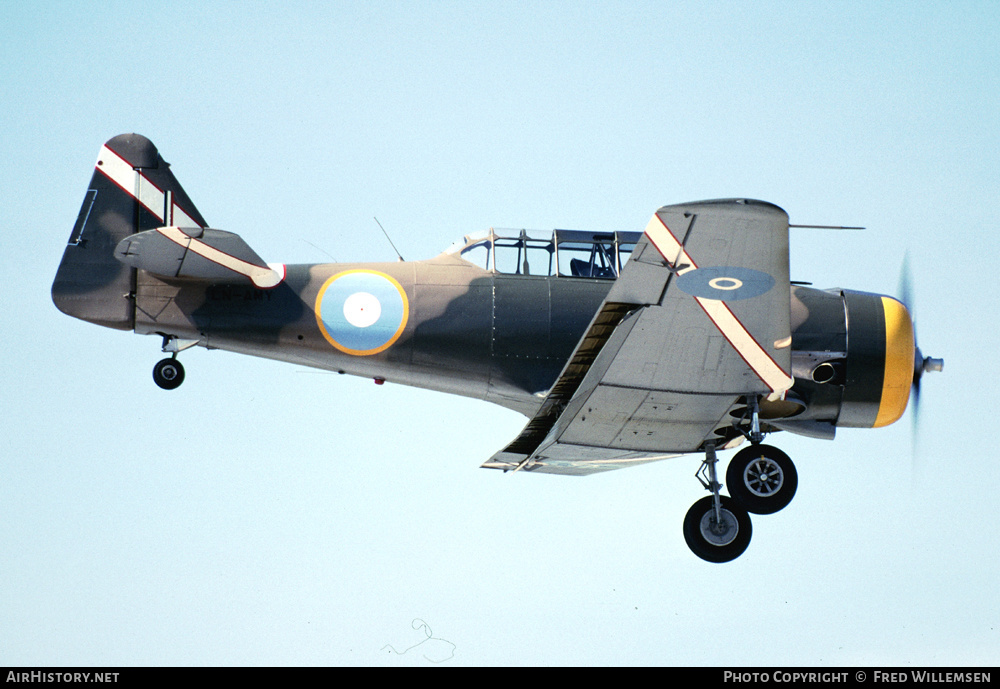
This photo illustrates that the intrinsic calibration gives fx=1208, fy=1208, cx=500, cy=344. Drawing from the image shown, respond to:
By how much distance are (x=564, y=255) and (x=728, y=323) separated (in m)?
2.16

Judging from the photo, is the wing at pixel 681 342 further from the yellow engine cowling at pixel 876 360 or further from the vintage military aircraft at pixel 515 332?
the yellow engine cowling at pixel 876 360

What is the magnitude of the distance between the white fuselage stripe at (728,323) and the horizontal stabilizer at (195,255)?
4.12 m

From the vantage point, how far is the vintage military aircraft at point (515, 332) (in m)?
11.5

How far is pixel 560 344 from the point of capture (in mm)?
→ 11695

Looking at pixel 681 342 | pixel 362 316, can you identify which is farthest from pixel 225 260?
pixel 681 342

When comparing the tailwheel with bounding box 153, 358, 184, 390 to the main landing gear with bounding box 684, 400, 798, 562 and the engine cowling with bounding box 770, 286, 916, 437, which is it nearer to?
the main landing gear with bounding box 684, 400, 798, 562

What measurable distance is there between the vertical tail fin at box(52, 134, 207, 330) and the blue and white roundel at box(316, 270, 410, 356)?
189 cm

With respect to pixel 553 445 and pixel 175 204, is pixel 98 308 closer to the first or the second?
pixel 175 204

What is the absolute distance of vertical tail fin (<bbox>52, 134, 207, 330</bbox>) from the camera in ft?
38.4

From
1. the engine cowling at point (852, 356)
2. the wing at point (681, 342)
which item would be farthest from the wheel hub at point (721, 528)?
the engine cowling at point (852, 356)

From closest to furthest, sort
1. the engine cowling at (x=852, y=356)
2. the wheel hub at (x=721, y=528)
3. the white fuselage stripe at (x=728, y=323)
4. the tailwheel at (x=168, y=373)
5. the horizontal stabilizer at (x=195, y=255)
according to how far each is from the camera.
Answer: the white fuselage stripe at (x=728, y=323) → the horizontal stabilizer at (x=195, y=255) → the engine cowling at (x=852, y=356) → the tailwheel at (x=168, y=373) → the wheel hub at (x=721, y=528)

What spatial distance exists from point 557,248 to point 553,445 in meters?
2.08

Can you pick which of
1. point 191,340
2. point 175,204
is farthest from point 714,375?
point 175,204

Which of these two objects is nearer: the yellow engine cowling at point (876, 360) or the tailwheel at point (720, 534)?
the yellow engine cowling at point (876, 360)
